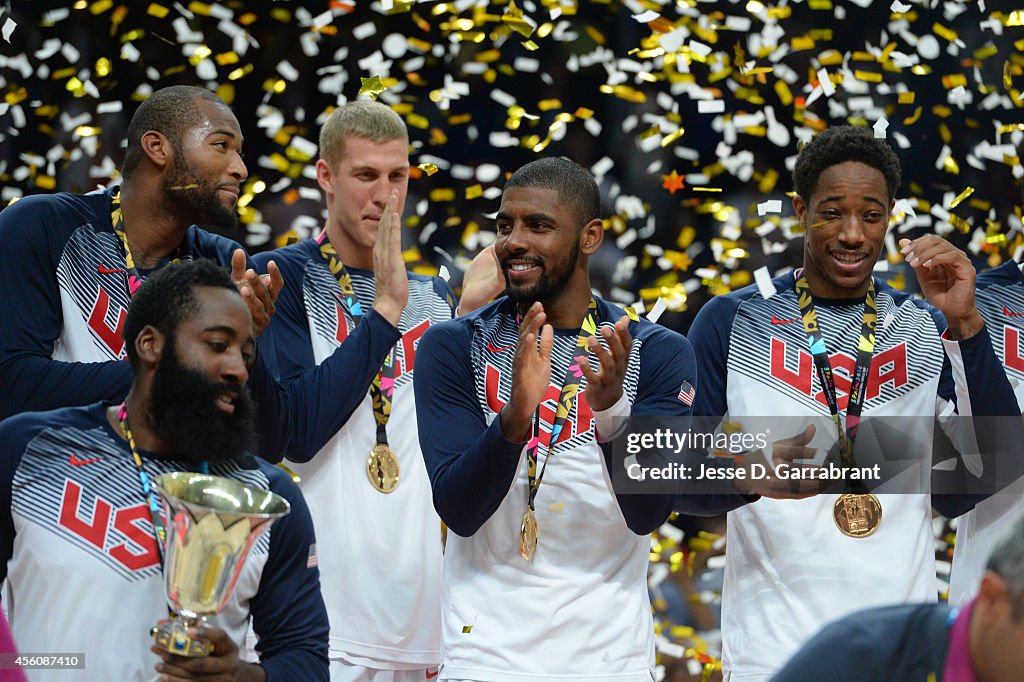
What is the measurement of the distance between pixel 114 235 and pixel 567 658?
68.4 inches

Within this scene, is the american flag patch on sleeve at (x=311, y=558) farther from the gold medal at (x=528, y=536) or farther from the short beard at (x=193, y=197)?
the short beard at (x=193, y=197)

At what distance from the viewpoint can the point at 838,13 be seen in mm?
6719

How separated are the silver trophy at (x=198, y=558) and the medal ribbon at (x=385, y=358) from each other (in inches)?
52.9

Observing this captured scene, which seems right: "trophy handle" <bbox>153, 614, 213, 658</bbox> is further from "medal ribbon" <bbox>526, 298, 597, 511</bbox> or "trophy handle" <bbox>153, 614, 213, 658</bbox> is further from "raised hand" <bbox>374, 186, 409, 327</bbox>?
"raised hand" <bbox>374, 186, 409, 327</bbox>

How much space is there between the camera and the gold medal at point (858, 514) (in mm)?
4117

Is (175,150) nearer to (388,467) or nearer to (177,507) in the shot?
(388,467)

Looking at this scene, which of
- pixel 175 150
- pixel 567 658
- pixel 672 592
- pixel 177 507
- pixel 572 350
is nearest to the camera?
pixel 177 507

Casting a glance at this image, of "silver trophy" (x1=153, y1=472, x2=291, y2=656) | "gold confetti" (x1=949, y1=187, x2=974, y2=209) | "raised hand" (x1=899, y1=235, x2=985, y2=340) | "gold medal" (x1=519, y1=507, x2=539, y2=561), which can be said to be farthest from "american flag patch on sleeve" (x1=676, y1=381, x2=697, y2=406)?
"gold confetti" (x1=949, y1=187, x2=974, y2=209)

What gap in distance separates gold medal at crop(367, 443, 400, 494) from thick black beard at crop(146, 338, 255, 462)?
0.96 metres

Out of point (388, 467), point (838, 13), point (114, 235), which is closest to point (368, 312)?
point (388, 467)

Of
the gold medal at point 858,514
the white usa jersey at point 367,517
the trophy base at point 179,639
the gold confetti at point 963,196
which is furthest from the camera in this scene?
the gold confetti at point 963,196

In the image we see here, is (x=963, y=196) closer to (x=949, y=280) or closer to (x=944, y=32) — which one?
(x=949, y=280)

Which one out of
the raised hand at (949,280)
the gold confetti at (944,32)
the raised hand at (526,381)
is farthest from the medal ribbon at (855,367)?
the gold confetti at (944,32)

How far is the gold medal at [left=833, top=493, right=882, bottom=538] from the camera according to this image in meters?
4.12
